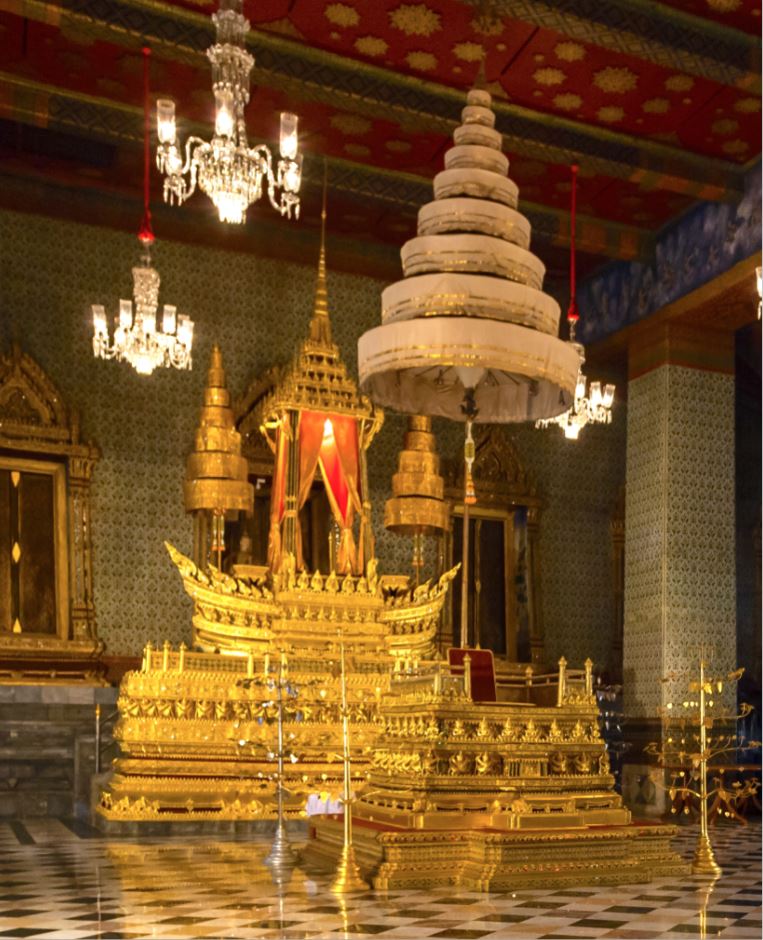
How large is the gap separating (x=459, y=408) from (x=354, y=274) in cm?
651

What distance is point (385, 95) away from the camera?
34.7 feet

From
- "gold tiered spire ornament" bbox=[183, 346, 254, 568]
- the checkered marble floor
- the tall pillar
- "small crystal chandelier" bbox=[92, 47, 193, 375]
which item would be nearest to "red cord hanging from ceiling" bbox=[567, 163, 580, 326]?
the tall pillar

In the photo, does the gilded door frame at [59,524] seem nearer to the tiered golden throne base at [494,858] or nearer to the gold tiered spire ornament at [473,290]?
the tiered golden throne base at [494,858]

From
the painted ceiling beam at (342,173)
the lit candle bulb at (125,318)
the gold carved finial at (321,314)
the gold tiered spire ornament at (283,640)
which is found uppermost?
the painted ceiling beam at (342,173)

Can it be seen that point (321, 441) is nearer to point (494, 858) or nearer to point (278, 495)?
point (278, 495)

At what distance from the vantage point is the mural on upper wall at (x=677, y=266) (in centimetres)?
1175

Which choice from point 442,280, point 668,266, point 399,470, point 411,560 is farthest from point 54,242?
point 442,280

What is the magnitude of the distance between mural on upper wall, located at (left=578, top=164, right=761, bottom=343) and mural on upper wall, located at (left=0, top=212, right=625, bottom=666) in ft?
7.06

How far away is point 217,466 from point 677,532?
448cm

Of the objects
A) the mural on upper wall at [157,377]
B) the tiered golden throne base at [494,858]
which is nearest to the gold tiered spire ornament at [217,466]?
the mural on upper wall at [157,377]

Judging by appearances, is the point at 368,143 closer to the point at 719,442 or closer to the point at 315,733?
the point at 719,442

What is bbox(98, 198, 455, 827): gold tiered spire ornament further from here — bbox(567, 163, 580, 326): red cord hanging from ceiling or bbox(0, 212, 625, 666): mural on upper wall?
bbox(567, 163, 580, 326): red cord hanging from ceiling

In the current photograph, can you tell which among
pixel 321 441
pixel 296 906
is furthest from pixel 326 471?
pixel 296 906

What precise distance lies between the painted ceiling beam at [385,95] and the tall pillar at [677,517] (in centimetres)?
182
